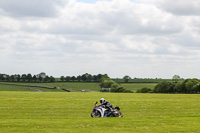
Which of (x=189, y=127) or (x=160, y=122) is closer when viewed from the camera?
(x=189, y=127)

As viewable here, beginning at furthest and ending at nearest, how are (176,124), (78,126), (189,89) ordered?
(189,89), (176,124), (78,126)

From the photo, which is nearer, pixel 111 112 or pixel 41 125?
pixel 41 125

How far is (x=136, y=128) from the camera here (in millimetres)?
21469

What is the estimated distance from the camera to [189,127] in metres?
22.2

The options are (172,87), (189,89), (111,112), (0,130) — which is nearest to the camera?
(0,130)

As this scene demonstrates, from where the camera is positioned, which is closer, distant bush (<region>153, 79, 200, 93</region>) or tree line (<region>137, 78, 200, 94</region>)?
tree line (<region>137, 78, 200, 94</region>)

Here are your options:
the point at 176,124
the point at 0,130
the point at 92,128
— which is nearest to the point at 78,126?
the point at 92,128

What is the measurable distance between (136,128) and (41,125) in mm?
6339

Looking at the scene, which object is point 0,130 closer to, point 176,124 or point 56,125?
point 56,125

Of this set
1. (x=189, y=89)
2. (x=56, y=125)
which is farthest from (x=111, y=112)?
(x=189, y=89)

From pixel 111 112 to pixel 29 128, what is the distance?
862 centimetres

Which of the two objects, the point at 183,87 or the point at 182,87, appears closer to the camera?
the point at 183,87

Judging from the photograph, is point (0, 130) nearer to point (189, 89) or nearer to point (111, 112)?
point (111, 112)

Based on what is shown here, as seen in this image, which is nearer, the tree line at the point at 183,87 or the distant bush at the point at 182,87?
the tree line at the point at 183,87
